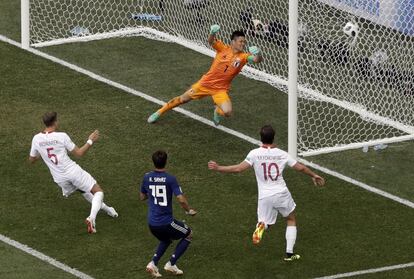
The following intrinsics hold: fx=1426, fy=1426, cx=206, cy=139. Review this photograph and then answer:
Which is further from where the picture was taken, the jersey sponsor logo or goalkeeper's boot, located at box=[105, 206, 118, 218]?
goalkeeper's boot, located at box=[105, 206, 118, 218]

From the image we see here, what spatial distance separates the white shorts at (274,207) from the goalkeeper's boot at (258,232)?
0.10 metres

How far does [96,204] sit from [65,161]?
27.5 inches

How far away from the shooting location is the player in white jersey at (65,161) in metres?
18.6

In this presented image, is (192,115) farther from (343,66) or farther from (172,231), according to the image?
(172,231)

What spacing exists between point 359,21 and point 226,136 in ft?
9.02

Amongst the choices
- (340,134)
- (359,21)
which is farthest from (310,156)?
(359,21)

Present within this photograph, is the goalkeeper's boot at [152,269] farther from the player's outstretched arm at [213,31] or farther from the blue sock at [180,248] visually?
the player's outstretched arm at [213,31]

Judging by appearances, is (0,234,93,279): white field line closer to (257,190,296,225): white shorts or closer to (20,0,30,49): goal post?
(257,190,296,225): white shorts

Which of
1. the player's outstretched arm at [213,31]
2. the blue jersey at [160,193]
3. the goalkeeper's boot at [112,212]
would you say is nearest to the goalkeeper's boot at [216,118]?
the player's outstretched arm at [213,31]

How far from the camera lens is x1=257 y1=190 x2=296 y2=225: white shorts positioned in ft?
58.7

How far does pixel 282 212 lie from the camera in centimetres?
1811

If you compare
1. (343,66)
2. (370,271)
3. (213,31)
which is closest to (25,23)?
(213,31)

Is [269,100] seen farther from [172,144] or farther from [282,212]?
[282,212]

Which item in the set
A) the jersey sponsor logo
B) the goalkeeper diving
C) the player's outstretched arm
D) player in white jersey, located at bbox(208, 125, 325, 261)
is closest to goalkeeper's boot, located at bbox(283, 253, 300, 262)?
player in white jersey, located at bbox(208, 125, 325, 261)
